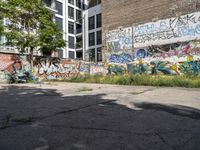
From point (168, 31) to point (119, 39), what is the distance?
22.5 ft

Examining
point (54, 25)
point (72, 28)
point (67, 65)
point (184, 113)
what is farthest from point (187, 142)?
point (72, 28)

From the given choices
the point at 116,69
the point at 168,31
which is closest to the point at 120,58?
the point at 116,69

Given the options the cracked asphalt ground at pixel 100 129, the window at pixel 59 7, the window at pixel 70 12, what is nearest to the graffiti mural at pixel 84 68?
the cracked asphalt ground at pixel 100 129

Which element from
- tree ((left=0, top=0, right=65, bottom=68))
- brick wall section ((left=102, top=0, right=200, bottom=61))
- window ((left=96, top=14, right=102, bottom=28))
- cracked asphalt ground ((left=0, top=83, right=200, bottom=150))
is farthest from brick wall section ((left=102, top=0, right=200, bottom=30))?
cracked asphalt ground ((left=0, top=83, right=200, bottom=150))

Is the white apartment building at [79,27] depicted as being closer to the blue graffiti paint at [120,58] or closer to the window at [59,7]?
the window at [59,7]

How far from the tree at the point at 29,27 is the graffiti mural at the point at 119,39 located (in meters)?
10.7

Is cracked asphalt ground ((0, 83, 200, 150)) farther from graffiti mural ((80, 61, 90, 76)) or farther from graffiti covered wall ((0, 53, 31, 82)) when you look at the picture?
graffiti mural ((80, 61, 90, 76))

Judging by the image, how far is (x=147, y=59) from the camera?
25.8 meters

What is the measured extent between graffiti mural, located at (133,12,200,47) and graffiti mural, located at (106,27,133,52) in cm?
92

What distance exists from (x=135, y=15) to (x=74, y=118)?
962 inches

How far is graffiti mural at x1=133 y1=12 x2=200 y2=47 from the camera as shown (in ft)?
73.2

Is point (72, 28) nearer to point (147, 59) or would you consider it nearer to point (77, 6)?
point (77, 6)

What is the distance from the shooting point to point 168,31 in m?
24.2

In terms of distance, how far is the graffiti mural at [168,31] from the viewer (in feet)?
73.2
